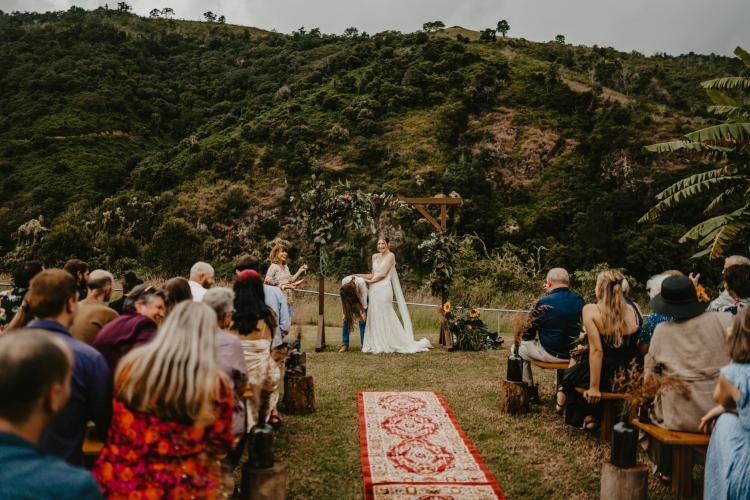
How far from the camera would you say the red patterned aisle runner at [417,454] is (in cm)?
513

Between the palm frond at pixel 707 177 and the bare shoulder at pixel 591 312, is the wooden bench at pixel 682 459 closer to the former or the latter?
the bare shoulder at pixel 591 312

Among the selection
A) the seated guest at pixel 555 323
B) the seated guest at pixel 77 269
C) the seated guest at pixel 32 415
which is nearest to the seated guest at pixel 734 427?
the seated guest at pixel 555 323

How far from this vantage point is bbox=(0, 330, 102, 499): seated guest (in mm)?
1726

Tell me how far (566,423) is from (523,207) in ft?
112

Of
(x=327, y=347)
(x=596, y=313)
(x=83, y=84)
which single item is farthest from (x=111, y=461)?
(x=83, y=84)

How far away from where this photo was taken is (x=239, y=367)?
441 centimetres

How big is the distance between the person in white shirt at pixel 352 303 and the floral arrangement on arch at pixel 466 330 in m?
1.75

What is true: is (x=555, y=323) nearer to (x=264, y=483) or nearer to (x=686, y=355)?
(x=686, y=355)

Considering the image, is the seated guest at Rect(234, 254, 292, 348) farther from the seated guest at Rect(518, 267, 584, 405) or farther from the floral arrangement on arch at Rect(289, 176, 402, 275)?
the floral arrangement on arch at Rect(289, 176, 402, 275)

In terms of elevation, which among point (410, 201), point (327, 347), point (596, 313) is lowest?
point (327, 347)

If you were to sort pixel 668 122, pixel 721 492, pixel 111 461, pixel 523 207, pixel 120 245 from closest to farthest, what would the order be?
pixel 111 461, pixel 721 492, pixel 120 245, pixel 523 207, pixel 668 122

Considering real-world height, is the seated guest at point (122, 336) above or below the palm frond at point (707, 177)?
below

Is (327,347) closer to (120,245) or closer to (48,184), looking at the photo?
(120,245)

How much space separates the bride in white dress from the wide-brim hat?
280 inches
